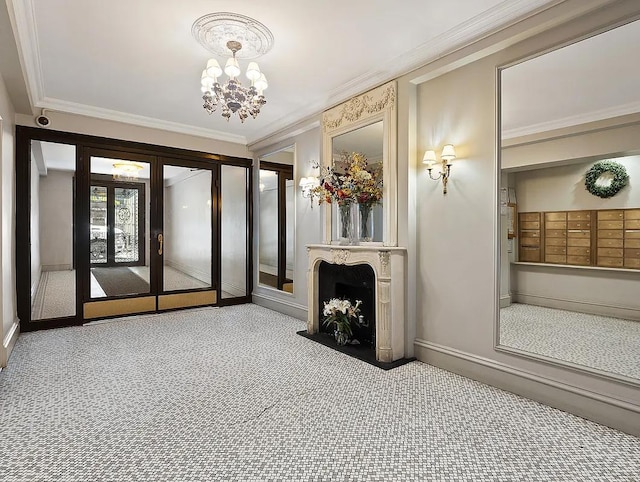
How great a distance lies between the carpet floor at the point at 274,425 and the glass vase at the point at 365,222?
1.30 m

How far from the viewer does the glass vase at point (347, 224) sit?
4.08 m

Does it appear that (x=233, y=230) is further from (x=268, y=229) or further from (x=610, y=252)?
(x=610, y=252)

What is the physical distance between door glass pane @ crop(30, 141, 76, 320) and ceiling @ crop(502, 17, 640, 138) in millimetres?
5250

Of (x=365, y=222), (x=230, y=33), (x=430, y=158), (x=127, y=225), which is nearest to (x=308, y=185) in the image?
(x=365, y=222)

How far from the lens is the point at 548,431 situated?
2.22 metres

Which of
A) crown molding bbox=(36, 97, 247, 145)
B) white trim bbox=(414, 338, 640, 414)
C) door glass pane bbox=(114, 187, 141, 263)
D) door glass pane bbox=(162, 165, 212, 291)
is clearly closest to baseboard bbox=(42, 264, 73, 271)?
door glass pane bbox=(114, 187, 141, 263)

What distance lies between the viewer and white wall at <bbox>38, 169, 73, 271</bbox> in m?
4.67

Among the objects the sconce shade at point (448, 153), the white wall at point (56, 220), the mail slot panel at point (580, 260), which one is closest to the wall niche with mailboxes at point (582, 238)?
the mail slot panel at point (580, 260)

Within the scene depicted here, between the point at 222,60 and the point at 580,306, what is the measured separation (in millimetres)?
3755

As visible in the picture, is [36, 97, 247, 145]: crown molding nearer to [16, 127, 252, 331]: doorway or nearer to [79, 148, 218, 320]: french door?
[16, 127, 252, 331]: doorway

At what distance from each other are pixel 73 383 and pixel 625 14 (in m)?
4.70

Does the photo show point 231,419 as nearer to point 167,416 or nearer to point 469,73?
point 167,416

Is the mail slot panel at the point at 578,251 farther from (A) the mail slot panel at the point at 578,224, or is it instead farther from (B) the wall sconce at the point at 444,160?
(B) the wall sconce at the point at 444,160

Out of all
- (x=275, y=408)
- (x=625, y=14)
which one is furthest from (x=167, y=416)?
(x=625, y=14)
